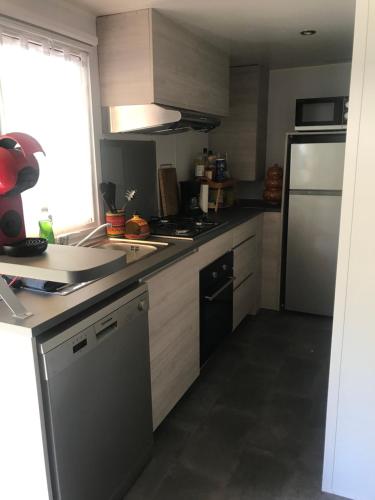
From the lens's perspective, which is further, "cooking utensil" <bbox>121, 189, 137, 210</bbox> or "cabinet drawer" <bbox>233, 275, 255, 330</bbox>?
"cabinet drawer" <bbox>233, 275, 255, 330</bbox>

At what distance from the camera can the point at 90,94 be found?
2.26m

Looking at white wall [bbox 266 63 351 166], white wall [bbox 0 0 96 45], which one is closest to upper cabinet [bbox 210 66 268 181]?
white wall [bbox 266 63 351 166]

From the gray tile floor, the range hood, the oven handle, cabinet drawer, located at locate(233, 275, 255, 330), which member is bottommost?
the gray tile floor

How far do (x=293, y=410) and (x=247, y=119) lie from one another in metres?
2.36

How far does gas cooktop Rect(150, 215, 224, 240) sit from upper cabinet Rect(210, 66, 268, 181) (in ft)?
2.93

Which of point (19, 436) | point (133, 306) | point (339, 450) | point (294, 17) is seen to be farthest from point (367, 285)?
point (294, 17)

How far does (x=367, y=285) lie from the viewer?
1.56 meters

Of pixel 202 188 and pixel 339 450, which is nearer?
pixel 339 450

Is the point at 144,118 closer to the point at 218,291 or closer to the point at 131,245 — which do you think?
the point at 131,245

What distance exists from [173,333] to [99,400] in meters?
0.67

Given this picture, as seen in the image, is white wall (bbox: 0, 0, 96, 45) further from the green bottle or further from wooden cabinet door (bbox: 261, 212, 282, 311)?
wooden cabinet door (bbox: 261, 212, 282, 311)

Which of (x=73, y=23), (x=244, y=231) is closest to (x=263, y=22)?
(x=73, y=23)

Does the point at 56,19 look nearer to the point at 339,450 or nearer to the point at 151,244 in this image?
the point at 151,244

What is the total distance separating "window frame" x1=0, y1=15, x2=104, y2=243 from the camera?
75.1 inches
